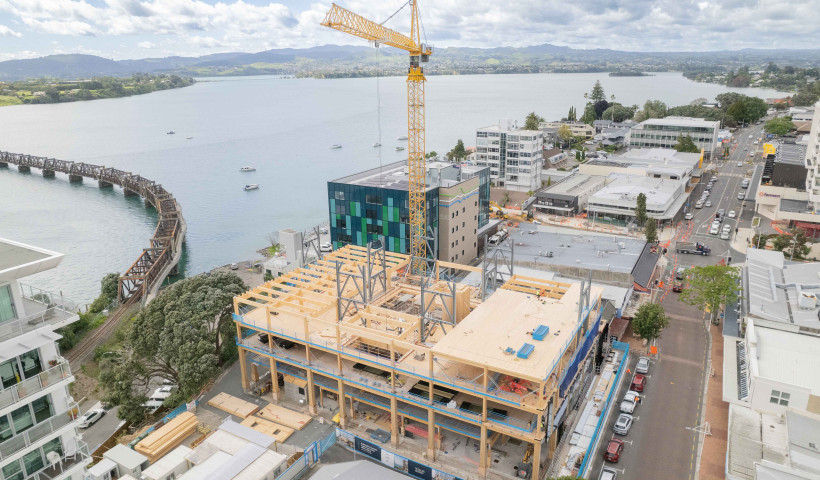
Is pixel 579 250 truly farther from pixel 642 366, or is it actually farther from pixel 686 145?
pixel 686 145

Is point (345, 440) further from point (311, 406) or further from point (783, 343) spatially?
point (783, 343)

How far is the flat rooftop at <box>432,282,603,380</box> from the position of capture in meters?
23.7

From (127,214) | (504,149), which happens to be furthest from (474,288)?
(127,214)

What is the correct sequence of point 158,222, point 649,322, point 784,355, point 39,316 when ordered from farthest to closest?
point 158,222, point 649,322, point 784,355, point 39,316

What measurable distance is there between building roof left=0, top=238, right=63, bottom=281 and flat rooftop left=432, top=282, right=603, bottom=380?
51.5 ft

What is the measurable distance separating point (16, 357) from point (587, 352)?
25665 mm

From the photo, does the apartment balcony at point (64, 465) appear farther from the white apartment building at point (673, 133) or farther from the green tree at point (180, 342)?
the white apartment building at point (673, 133)

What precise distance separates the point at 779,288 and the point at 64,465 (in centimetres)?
4030

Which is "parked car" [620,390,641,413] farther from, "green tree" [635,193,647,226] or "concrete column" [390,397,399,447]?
"green tree" [635,193,647,226]

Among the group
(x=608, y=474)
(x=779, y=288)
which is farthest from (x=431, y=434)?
(x=779, y=288)

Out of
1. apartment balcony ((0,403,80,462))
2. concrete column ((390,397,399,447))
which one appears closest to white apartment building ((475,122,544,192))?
concrete column ((390,397,399,447))

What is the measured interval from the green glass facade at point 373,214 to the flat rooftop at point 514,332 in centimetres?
1633

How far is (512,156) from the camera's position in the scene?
254ft

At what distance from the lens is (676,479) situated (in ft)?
79.7
